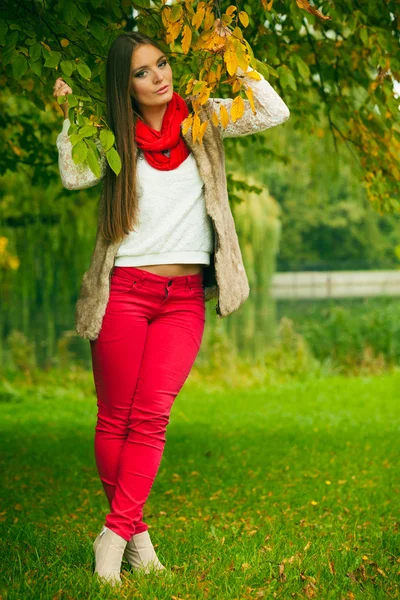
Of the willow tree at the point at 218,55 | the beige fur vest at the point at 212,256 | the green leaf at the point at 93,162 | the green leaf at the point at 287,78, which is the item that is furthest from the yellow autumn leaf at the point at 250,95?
the green leaf at the point at 287,78

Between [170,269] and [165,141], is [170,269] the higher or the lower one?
the lower one

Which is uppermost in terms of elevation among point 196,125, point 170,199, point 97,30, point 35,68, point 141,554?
point 97,30

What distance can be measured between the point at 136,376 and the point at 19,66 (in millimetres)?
1184

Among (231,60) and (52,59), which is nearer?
(231,60)

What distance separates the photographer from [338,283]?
42219mm

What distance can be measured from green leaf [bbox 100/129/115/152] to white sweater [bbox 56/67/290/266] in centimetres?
20

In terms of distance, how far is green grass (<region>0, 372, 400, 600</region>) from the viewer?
318cm

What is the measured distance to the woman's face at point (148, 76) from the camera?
3145 mm

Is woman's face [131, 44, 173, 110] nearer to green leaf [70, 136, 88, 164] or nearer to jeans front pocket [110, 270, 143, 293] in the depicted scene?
green leaf [70, 136, 88, 164]

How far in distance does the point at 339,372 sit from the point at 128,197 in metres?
9.46

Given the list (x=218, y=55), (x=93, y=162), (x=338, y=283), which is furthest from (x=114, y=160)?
(x=338, y=283)

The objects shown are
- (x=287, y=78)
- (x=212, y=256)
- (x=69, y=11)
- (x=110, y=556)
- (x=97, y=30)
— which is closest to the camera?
(x=110, y=556)

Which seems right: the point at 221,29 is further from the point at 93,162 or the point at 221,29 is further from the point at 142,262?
the point at 142,262

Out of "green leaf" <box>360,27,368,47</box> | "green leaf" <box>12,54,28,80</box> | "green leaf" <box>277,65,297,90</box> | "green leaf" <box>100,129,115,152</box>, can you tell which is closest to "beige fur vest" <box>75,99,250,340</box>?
"green leaf" <box>100,129,115,152</box>
